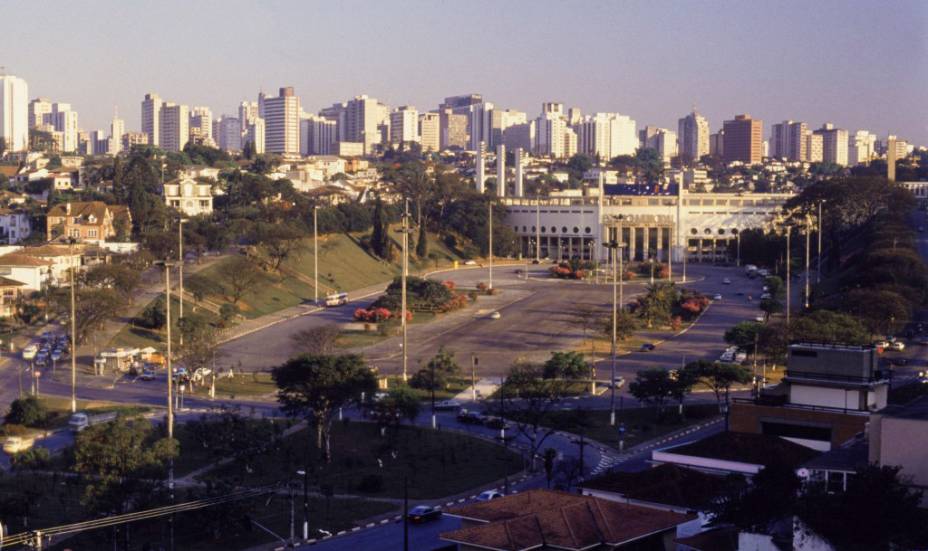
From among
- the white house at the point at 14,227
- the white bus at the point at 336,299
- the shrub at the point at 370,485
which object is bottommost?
the shrub at the point at 370,485

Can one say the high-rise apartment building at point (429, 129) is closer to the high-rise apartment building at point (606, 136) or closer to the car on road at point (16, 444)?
the high-rise apartment building at point (606, 136)

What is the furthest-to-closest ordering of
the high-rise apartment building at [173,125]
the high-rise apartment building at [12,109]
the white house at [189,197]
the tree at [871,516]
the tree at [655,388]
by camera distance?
the high-rise apartment building at [173,125], the high-rise apartment building at [12,109], the white house at [189,197], the tree at [655,388], the tree at [871,516]

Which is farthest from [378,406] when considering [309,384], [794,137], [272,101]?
[794,137]

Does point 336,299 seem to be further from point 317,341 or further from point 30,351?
point 30,351

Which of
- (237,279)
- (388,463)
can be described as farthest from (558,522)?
(237,279)

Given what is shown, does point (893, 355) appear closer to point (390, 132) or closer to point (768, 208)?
point (768, 208)

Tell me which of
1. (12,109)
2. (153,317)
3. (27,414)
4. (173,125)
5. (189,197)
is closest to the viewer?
(27,414)

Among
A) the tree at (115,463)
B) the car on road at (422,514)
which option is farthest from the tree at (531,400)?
the tree at (115,463)
